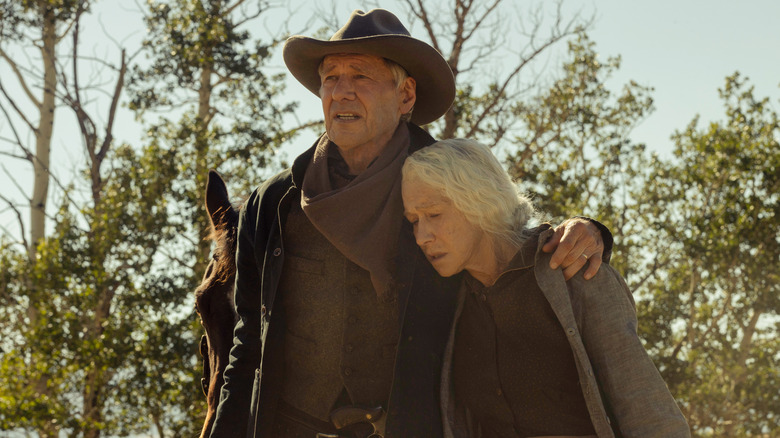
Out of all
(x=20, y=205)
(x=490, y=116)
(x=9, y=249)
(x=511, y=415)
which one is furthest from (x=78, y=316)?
(x=20, y=205)

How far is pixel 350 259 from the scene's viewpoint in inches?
107

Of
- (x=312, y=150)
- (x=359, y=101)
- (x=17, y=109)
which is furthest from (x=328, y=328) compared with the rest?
(x=17, y=109)

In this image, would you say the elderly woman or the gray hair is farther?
the gray hair

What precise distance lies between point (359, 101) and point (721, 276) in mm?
8311

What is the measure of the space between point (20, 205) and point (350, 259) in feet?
46.6

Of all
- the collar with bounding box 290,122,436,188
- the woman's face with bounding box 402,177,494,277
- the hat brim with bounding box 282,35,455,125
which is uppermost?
the hat brim with bounding box 282,35,455,125

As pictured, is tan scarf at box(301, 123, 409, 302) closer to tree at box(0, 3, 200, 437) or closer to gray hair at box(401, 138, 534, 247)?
gray hair at box(401, 138, 534, 247)

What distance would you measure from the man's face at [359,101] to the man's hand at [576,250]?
2.41 ft

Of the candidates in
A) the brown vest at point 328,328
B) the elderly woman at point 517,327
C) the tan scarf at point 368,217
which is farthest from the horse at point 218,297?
the elderly woman at point 517,327

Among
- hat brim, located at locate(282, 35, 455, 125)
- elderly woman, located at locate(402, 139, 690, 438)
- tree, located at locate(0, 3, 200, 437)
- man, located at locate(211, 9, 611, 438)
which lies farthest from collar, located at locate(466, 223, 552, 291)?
tree, located at locate(0, 3, 200, 437)

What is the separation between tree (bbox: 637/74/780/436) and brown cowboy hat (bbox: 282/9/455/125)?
732 cm

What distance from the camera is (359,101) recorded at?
281 centimetres

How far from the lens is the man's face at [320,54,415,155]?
280 cm

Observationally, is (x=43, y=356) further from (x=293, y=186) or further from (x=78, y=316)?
(x=293, y=186)
